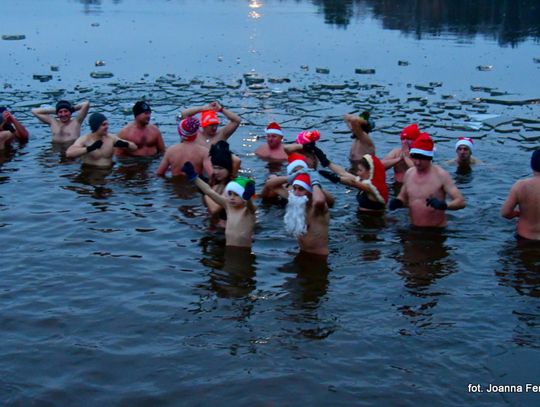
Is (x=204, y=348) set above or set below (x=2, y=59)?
below

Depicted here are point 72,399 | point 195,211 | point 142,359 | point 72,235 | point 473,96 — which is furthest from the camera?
point 473,96

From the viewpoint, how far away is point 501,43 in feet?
111

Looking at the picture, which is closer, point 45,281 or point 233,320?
point 233,320

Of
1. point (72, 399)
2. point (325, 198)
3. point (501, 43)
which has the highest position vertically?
point (501, 43)

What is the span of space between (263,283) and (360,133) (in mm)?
6185

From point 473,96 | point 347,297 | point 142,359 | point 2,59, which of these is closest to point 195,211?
point 347,297

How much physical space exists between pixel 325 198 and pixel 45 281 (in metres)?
3.93

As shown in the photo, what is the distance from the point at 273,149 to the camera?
50.4 feet

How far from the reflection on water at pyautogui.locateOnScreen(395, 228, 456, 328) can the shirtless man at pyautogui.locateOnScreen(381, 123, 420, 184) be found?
7.88ft

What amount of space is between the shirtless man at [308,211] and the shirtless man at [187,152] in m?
4.10

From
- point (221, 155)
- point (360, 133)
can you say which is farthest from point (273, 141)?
point (221, 155)

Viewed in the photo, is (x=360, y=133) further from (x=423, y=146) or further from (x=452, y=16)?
(x=452, y=16)

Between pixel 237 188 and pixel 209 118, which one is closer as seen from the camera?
pixel 237 188

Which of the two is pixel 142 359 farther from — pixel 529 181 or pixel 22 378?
pixel 529 181
